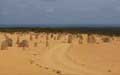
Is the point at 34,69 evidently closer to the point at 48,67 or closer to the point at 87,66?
the point at 48,67

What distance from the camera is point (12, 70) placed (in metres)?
16.4

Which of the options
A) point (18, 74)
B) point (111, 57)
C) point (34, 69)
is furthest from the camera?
point (111, 57)

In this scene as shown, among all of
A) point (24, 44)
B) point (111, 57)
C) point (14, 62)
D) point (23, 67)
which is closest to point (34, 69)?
point (23, 67)

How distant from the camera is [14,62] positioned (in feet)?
62.7

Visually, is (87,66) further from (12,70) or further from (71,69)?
(12,70)

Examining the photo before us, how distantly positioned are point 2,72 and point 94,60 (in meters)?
6.85

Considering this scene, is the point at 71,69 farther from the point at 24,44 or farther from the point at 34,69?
the point at 24,44

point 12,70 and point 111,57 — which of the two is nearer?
point 12,70

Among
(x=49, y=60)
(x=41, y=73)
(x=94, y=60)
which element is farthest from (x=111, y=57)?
(x=41, y=73)

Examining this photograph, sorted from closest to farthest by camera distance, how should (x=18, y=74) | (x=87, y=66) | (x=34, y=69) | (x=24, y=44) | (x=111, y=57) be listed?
(x=18, y=74), (x=34, y=69), (x=87, y=66), (x=111, y=57), (x=24, y=44)

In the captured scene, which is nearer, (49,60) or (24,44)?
(49,60)

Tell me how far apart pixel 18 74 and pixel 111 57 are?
833 cm

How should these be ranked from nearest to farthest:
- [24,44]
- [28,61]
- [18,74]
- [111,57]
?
1. [18,74]
2. [28,61]
3. [111,57]
4. [24,44]

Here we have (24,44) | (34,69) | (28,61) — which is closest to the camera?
(34,69)
